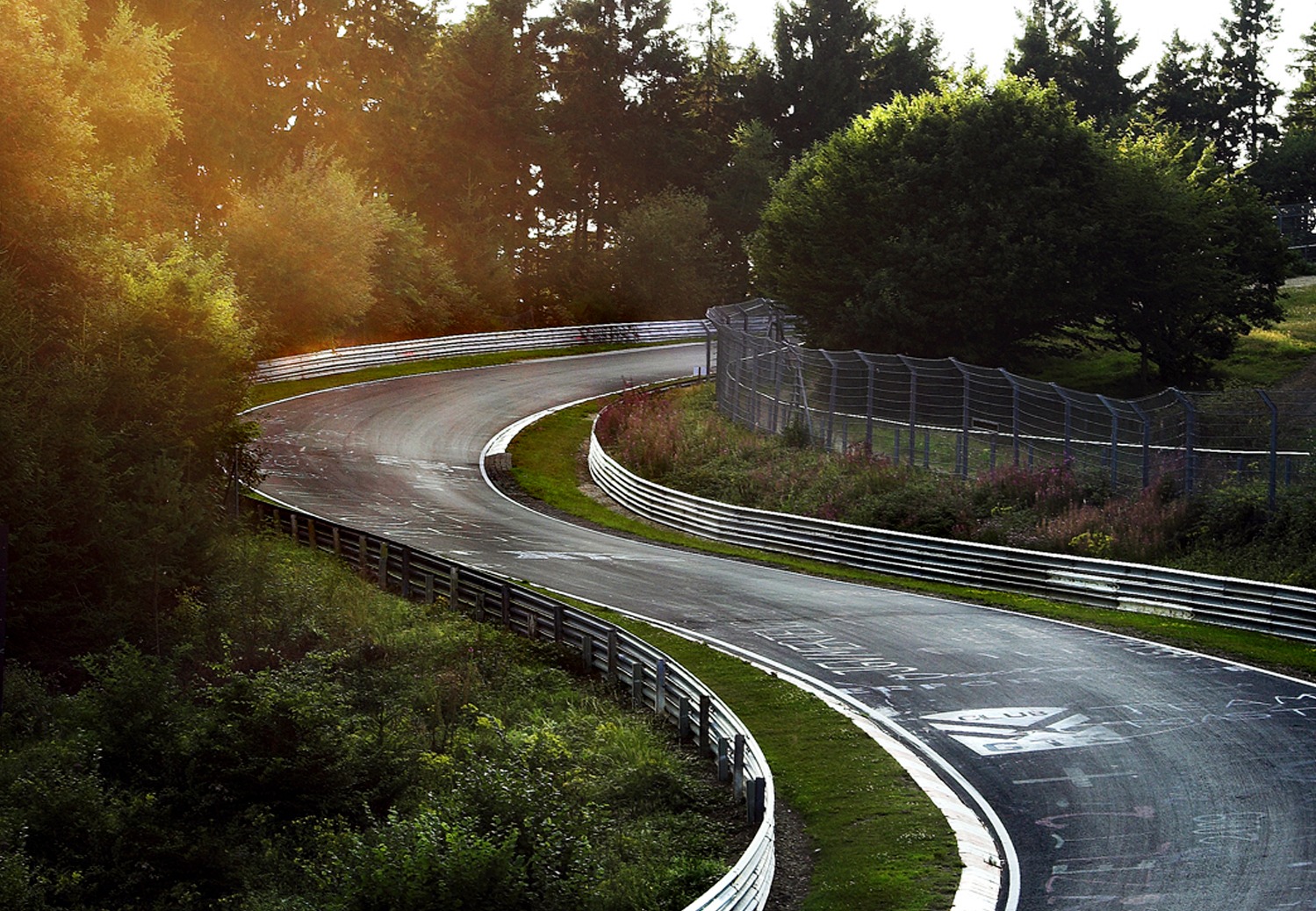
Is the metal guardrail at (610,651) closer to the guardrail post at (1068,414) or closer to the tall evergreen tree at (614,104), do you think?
the guardrail post at (1068,414)

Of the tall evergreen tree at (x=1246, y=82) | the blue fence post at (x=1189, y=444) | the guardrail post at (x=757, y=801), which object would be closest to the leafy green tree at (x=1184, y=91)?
the tall evergreen tree at (x=1246, y=82)

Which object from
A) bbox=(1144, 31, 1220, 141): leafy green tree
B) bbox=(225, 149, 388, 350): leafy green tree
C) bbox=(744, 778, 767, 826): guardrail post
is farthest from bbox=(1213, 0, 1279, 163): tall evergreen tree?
bbox=(744, 778, 767, 826): guardrail post

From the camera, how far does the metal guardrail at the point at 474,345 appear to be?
57188 mm

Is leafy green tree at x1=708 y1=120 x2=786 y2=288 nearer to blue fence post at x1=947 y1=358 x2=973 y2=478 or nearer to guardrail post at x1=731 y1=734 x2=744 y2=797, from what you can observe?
blue fence post at x1=947 y1=358 x2=973 y2=478

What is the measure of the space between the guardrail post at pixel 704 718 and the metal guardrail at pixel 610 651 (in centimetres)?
1

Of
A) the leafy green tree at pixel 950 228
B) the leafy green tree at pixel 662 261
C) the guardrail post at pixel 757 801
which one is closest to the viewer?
the guardrail post at pixel 757 801

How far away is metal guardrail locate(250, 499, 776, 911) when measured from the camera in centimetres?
1151

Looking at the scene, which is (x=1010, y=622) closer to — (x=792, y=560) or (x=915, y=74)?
(x=792, y=560)

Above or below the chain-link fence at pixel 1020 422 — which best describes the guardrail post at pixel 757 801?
below

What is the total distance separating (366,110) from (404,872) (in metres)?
73.6

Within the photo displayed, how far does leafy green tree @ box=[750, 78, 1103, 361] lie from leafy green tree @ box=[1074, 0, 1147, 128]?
1494 inches

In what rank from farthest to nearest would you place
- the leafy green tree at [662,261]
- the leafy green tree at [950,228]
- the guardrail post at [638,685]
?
1. the leafy green tree at [662,261]
2. the leafy green tree at [950,228]
3. the guardrail post at [638,685]

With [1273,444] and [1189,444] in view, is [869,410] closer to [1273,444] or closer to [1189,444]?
[1189,444]

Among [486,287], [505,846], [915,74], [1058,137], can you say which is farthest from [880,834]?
[915,74]
